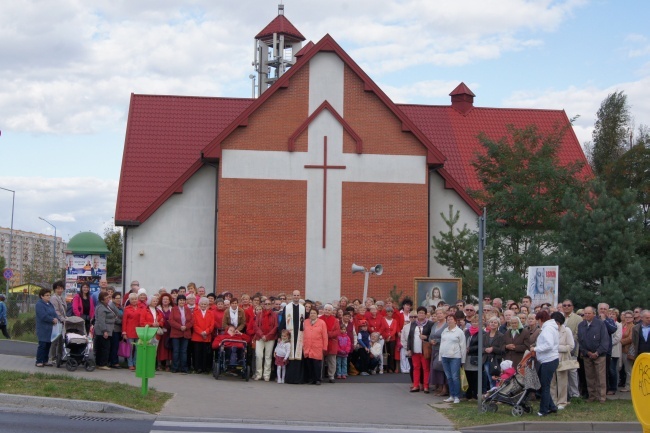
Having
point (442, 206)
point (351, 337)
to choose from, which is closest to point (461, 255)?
point (442, 206)

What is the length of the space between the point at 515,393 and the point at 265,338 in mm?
6215

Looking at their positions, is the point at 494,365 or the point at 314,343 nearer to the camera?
the point at 494,365

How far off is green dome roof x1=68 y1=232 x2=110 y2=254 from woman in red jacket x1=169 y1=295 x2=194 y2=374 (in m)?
16.4

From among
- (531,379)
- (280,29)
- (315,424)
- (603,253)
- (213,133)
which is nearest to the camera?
(315,424)

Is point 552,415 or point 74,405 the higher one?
point 74,405

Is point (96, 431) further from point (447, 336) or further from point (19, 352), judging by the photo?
point (19, 352)

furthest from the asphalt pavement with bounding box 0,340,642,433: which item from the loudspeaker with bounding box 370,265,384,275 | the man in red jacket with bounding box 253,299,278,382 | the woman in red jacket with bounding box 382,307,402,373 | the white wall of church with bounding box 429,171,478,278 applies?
the white wall of church with bounding box 429,171,478,278

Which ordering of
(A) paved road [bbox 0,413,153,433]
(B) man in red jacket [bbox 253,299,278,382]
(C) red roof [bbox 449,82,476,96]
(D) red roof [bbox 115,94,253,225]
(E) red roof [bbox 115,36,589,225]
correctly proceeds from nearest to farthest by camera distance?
(A) paved road [bbox 0,413,153,433]
(B) man in red jacket [bbox 253,299,278,382]
(E) red roof [bbox 115,36,589,225]
(D) red roof [bbox 115,94,253,225]
(C) red roof [bbox 449,82,476,96]

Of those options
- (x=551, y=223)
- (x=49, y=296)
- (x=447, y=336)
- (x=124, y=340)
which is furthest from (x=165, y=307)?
(x=551, y=223)

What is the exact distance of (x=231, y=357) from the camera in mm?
19297

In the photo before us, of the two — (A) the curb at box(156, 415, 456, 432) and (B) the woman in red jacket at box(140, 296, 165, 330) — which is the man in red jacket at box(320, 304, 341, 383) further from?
(A) the curb at box(156, 415, 456, 432)

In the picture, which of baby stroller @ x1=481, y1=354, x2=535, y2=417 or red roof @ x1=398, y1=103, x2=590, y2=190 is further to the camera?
red roof @ x1=398, y1=103, x2=590, y2=190

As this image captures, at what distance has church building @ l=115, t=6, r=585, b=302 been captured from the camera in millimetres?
29984

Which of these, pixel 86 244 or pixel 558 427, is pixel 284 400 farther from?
pixel 86 244
